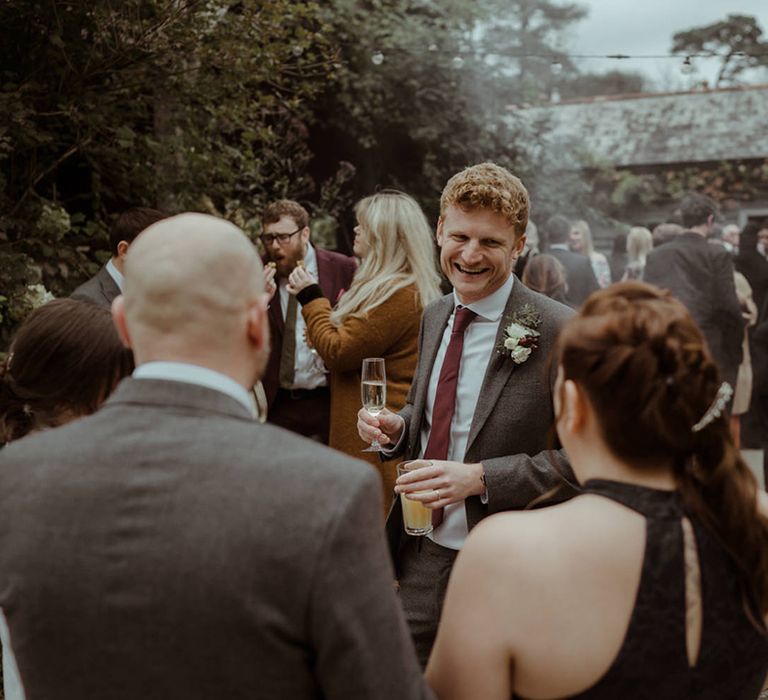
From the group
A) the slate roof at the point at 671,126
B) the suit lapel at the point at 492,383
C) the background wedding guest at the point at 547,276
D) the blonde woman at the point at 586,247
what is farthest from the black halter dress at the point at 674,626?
the slate roof at the point at 671,126

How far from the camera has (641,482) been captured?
162 centimetres

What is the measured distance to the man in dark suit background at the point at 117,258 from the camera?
4.11 m

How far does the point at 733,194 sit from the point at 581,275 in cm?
1232

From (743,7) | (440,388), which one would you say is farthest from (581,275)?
(743,7)

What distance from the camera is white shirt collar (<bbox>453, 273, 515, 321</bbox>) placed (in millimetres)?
3041

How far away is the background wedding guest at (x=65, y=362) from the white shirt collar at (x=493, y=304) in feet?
3.96

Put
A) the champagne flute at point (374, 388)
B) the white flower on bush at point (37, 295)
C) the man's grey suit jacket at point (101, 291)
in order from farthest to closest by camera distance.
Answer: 1. the white flower on bush at point (37, 295)
2. the man's grey suit jacket at point (101, 291)
3. the champagne flute at point (374, 388)

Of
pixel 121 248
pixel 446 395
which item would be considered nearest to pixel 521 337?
pixel 446 395

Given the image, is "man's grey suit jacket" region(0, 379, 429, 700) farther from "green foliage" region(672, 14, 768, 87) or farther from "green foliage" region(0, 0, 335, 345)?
"green foliage" region(672, 14, 768, 87)

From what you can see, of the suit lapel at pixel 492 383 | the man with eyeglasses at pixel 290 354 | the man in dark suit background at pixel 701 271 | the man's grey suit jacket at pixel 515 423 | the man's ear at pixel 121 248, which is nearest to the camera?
the man's grey suit jacket at pixel 515 423

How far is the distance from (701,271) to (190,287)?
6982mm

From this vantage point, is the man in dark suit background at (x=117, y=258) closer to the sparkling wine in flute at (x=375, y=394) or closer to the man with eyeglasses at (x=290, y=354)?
the man with eyeglasses at (x=290, y=354)

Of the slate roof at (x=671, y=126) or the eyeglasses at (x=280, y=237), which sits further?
the slate roof at (x=671, y=126)

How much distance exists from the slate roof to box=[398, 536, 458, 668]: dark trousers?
1578cm
